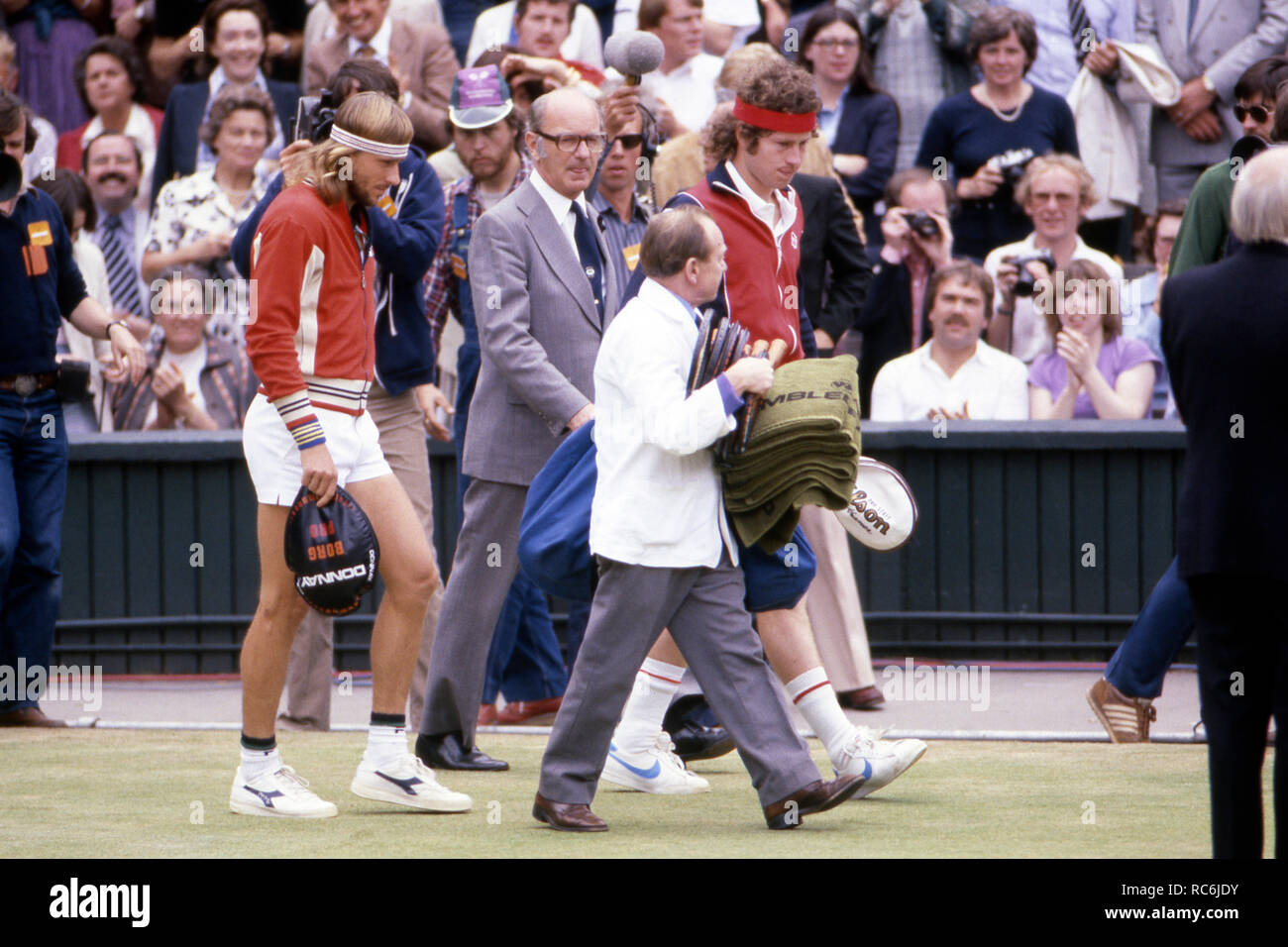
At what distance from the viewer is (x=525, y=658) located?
7.87 m

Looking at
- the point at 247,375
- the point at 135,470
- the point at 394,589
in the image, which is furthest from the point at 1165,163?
the point at 394,589

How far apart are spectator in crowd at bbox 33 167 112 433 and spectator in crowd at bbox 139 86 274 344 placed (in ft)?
0.91

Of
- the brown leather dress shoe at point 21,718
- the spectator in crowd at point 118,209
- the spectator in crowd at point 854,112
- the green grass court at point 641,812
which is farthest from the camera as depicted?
the spectator in crowd at point 118,209

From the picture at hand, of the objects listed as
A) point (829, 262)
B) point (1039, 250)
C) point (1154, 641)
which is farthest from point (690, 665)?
point (1039, 250)

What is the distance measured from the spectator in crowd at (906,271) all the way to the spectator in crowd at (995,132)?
543 mm

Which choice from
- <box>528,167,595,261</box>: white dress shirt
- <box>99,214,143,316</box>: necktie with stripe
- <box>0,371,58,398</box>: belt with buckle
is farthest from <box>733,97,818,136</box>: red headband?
<box>99,214,143,316</box>: necktie with stripe

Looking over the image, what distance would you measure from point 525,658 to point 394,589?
220cm

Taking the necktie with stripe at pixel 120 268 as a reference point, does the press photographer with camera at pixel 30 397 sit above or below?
below

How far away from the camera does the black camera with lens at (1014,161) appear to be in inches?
427

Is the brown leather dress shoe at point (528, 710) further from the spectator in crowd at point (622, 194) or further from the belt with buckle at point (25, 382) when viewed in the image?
the belt with buckle at point (25, 382)

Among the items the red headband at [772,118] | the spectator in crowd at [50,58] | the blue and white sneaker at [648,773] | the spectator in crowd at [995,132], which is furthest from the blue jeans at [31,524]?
the spectator in crowd at [50,58]

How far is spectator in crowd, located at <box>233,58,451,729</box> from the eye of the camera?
22.8ft

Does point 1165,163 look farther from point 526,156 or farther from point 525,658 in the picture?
point 525,658
